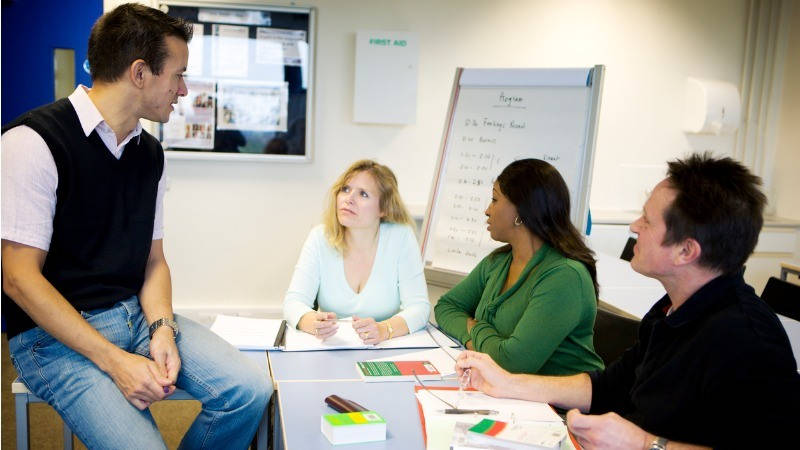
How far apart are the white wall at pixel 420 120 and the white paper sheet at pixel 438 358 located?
2.67 m

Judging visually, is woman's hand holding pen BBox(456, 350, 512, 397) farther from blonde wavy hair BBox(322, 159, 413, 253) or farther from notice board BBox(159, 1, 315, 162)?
notice board BBox(159, 1, 315, 162)

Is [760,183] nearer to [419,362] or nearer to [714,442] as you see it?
[714,442]

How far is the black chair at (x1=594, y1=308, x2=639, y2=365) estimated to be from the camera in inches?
85.7

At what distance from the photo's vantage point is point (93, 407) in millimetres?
1616


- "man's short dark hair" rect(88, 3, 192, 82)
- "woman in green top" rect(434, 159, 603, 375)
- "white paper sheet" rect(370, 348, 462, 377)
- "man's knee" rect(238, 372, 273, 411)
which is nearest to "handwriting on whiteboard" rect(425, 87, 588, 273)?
"woman in green top" rect(434, 159, 603, 375)

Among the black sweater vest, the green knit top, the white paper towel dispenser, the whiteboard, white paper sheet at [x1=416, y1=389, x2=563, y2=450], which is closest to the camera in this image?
white paper sheet at [x1=416, y1=389, x2=563, y2=450]

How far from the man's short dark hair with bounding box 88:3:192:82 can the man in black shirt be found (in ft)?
4.31

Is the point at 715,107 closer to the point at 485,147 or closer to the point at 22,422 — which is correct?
the point at 485,147

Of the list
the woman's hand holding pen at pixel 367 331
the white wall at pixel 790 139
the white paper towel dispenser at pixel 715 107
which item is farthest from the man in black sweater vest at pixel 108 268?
the white wall at pixel 790 139

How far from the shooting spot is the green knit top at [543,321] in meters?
2.00

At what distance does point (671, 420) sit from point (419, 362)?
0.75m

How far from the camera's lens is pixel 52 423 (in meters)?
3.13

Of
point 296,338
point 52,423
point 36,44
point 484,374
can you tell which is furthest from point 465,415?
point 36,44

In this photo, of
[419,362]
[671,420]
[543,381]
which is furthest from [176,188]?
[671,420]
